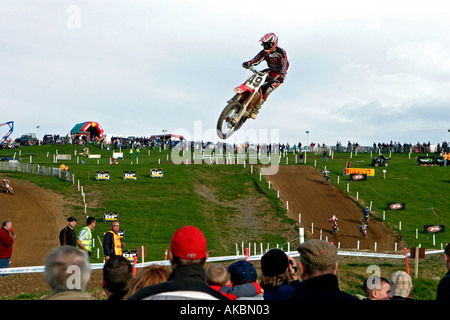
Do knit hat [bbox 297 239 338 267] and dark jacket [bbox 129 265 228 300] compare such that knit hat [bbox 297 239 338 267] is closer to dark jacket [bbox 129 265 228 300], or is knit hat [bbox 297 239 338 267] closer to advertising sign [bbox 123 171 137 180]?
A: dark jacket [bbox 129 265 228 300]

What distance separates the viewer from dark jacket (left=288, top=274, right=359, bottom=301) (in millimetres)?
4254

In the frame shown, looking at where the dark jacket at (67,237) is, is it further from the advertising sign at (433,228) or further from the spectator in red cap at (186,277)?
the advertising sign at (433,228)

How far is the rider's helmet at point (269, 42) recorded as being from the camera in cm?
2313

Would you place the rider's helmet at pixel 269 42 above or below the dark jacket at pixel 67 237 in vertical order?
above

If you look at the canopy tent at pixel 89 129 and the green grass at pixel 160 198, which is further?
the canopy tent at pixel 89 129

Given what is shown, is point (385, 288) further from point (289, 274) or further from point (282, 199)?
point (282, 199)

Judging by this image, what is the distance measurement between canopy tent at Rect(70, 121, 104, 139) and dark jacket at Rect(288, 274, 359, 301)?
83175 millimetres

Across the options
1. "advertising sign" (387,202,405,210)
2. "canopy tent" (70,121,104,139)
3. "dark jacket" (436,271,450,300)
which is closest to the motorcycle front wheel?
"dark jacket" (436,271,450,300)

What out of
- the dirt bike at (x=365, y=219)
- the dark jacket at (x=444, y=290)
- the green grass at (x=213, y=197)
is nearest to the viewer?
the dark jacket at (x=444, y=290)

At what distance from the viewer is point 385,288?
6.43 meters

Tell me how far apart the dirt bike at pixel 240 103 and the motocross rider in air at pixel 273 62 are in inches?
14.1

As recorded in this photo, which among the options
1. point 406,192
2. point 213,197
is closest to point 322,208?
point 213,197

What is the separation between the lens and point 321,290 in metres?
4.40

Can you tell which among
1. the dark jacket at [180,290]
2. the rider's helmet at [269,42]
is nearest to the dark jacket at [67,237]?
the dark jacket at [180,290]
